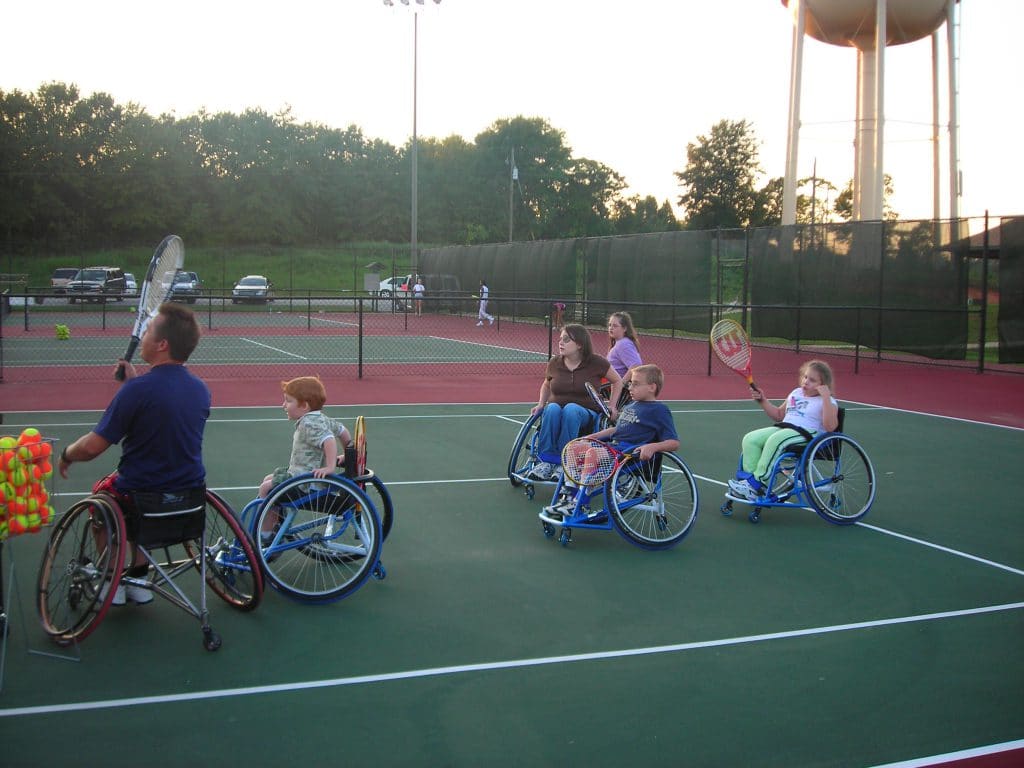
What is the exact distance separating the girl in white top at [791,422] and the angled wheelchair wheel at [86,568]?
4218mm

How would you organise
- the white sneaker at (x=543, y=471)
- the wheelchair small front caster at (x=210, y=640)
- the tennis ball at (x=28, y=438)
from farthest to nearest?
the white sneaker at (x=543, y=471) → the wheelchair small front caster at (x=210, y=640) → the tennis ball at (x=28, y=438)

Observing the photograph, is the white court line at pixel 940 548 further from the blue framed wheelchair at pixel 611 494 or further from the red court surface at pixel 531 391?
the red court surface at pixel 531 391

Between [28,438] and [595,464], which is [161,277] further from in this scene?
[595,464]

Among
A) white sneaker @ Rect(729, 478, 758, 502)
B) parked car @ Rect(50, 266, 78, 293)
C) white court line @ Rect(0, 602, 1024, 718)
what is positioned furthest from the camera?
parked car @ Rect(50, 266, 78, 293)

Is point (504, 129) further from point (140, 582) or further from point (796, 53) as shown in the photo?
point (140, 582)

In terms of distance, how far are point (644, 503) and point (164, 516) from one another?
9.93 feet

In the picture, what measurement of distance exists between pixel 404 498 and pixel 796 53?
78.2ft

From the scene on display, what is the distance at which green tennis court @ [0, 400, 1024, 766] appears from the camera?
3.55 metres

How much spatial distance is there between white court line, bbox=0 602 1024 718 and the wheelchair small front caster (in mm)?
413

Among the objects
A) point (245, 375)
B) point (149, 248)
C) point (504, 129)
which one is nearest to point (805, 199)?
point (504, 129)

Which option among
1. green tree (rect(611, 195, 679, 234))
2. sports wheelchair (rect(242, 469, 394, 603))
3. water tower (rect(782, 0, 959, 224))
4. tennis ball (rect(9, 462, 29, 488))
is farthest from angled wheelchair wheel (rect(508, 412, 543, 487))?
green tree (rect(611, 195, 679, 234))

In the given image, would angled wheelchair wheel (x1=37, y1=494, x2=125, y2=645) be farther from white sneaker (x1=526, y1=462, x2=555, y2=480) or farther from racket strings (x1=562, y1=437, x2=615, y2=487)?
white sneaker (x1=526, y1=462, x2=555, y2=480)

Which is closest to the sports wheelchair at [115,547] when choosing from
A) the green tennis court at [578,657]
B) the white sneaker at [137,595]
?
the green tennis court at [578,657]

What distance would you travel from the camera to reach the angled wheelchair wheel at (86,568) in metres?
Result: 4.17
